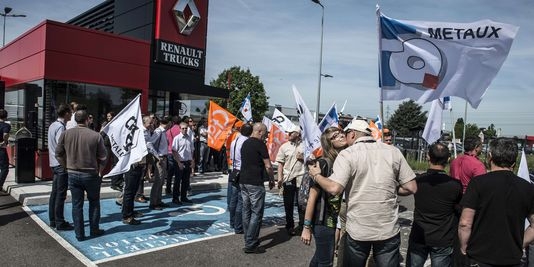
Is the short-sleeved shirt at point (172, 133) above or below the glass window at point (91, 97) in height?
below

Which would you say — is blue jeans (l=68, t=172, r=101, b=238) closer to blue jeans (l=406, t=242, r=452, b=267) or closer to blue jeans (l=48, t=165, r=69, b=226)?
blue jeans (l=48, t=165, r=69, b=226)

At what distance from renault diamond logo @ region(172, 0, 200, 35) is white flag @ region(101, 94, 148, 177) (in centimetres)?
869

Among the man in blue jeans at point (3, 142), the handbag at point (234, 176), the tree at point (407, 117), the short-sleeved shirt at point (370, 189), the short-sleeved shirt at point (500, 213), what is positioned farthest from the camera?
the tree at point (407, 117)

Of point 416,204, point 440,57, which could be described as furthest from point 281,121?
point 416,204

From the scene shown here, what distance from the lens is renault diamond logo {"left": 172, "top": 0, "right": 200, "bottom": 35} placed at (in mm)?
14281

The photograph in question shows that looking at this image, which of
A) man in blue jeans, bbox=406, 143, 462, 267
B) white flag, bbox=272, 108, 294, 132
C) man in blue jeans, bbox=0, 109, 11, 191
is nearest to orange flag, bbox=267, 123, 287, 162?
white flag, bbox=272, 108, 294, 132

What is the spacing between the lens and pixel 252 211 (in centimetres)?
585

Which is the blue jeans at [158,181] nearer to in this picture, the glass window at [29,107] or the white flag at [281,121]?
the white flag at [281,121]

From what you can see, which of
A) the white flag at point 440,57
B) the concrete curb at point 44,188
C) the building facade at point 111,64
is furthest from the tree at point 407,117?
the white flag at point 440,57

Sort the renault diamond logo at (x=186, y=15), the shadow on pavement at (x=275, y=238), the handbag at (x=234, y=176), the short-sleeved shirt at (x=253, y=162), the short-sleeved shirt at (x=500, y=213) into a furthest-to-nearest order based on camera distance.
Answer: the renault diamond logo at (x=186, y=15) → the handbag at (x=234, y=176) → the shadow on pavement at (x=275, y=238) → the short-sleeved shirt at (x=253, y=162) → the short-sleeved shirt at (x=500, y=213)

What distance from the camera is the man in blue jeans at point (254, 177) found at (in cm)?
582

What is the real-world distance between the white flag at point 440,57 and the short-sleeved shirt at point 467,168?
72cm

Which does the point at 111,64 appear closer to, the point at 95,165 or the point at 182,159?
the point at 182,159

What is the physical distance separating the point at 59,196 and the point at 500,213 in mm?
5921
